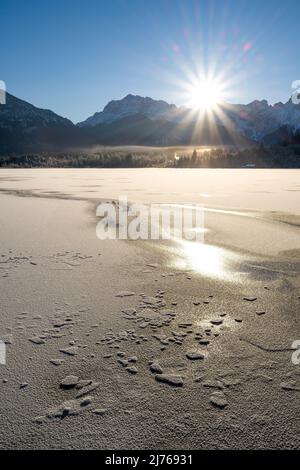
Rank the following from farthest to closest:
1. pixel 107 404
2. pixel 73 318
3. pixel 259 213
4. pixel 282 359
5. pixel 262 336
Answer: pixel 259 213
pixel 73 318
pixel 262 336
pixel 282 359
pixel 107 404

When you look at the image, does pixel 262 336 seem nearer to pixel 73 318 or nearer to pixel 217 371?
pixel 217 371

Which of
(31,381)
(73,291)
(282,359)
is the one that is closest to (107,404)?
(31,381)

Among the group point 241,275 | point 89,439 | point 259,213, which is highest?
point 259,213

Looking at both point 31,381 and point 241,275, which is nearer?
point 31,381

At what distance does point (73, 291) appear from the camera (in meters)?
3.79

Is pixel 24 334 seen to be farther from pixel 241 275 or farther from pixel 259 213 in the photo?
pixel 259 213

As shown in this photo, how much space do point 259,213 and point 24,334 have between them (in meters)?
6.76

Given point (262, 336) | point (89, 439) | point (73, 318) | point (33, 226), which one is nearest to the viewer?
point (89, 439)

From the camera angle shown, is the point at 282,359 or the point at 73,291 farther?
the point at 73,291

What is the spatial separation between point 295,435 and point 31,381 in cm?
154

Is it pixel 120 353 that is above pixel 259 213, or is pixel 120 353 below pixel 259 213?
below

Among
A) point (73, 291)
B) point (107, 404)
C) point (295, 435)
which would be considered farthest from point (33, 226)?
point (295, 435)

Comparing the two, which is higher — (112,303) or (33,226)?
(33,226)

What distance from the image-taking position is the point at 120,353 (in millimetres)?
2594
